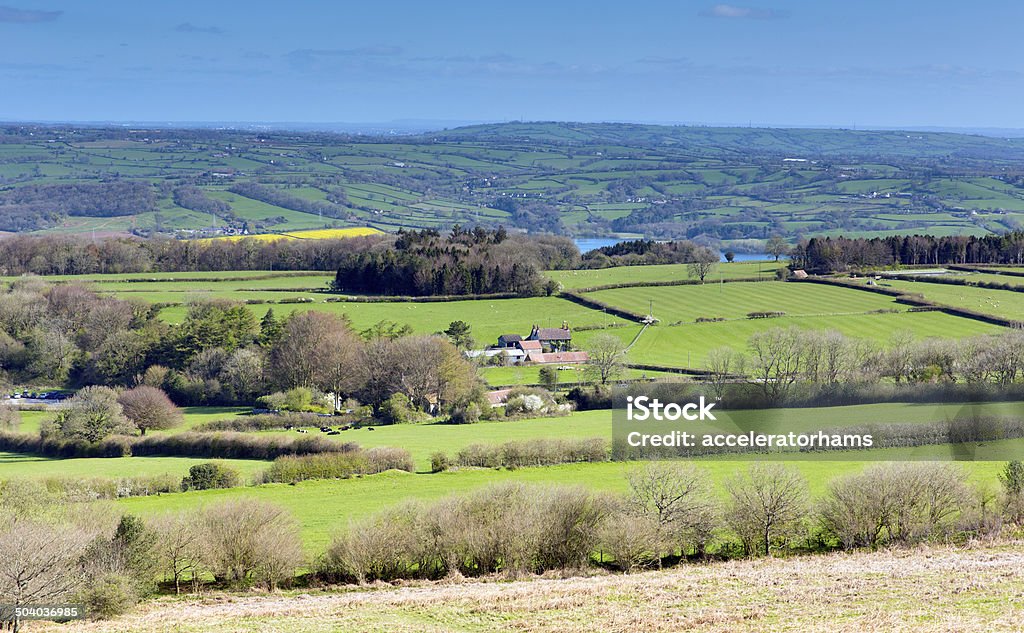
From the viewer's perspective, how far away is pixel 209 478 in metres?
36.3

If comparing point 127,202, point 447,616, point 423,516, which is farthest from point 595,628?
point 127,202

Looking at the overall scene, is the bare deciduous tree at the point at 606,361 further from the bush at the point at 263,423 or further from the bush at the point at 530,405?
the bush at the point at 263,423

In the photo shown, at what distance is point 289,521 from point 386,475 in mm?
10337

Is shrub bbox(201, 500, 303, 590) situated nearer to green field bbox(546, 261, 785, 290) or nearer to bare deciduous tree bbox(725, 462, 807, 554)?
bare deciduous tree bbox(725, 462, 807, 554)

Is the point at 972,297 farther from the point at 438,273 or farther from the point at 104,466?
the point at 104,466

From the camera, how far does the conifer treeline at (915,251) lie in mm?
95438

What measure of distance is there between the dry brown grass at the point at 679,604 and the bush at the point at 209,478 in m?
11.9

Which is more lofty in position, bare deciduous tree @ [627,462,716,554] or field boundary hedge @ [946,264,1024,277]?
field boundary hedge @ [946,264,1024,277]

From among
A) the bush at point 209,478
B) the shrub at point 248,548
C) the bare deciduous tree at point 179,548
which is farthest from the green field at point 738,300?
the bare deciduous tree at point 179,548

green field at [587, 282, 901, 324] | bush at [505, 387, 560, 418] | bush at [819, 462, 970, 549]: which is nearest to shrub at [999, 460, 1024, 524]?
bush at [819, 462, 970, 549]

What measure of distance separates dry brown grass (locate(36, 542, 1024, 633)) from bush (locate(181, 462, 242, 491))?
39.1 ft

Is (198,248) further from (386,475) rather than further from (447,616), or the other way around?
(447,616)

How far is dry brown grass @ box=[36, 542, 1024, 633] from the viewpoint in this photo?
20.7 meters

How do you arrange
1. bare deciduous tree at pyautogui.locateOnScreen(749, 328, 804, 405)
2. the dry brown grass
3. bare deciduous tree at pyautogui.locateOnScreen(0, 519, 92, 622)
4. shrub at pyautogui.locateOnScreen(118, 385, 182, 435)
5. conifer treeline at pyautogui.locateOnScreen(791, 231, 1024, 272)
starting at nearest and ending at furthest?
the dry brown grass → bare deciduous tree at pyautogui.locateOnScreen(0, 519, 92, 622) → shrub at pyautogui.locateOnScreen(118, 385, 182, 435) → bare deciduous tree at pyautogui.locateOnScreen(749, 328, 804, 405) → conifer treeline at pyautogui.locateOnScreen(791, 231, 1024, 272)
